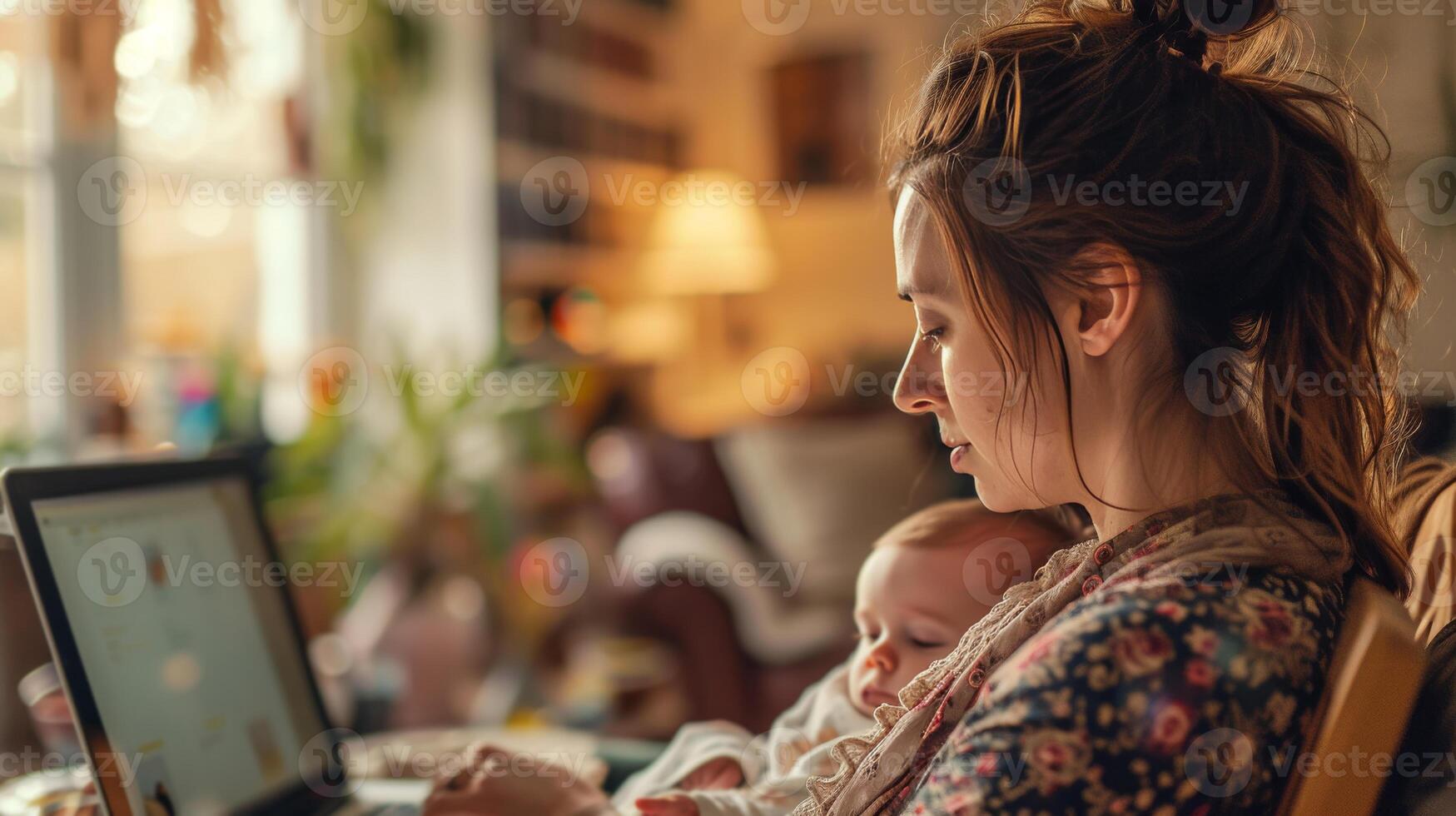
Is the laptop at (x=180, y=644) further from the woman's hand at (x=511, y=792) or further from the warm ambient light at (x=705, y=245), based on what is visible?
the warm ambient light at (x=705, y=245)

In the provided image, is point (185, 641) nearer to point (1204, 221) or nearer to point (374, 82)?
point (1204, 221)

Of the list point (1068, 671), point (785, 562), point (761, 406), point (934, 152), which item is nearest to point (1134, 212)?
point (934, 152)

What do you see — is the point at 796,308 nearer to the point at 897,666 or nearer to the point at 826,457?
the point at 826,457

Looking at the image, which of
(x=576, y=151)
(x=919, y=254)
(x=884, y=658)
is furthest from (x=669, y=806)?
(x=576, y=151)

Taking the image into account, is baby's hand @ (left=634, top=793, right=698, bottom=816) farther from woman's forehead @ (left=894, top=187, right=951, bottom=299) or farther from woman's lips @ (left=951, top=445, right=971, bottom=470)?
woman's forehead @ (left=894, top=187, right=951, bottom=299)

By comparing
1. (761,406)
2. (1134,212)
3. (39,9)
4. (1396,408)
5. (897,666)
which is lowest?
(761,406)

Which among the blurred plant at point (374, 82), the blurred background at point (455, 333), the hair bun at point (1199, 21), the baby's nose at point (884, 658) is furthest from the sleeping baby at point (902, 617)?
the blurred plant at point (374, 82)

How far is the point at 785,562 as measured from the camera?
3191mm

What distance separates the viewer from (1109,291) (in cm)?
72

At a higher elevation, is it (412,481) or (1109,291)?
(1109,291)

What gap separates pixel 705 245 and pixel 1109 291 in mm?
4115

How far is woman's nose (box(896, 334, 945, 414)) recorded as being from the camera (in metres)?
0.81

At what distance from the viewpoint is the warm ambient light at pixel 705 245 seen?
477 cm

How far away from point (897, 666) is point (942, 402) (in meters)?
0.34
